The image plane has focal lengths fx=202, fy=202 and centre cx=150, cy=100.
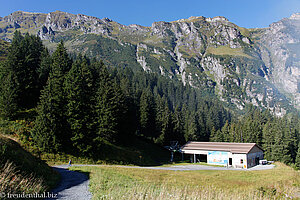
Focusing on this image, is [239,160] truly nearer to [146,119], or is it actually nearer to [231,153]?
[231,153]

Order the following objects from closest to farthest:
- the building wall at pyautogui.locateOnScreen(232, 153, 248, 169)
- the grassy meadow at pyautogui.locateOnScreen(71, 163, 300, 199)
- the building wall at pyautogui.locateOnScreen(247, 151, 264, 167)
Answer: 1. the grassy meadow at pyautogui.locateOnScreen(71, 163, 300, 199)
2. the building wall at pyautogui.locateOnScreen(232, 153, 248, 169)
3. the building wall at pyautogui.locateOnScreen(247, 151, 264, 167)

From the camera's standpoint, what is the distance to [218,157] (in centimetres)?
5825

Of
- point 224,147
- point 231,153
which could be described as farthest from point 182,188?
point 224,147

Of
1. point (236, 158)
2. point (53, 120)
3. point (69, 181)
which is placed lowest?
point (236, 158)

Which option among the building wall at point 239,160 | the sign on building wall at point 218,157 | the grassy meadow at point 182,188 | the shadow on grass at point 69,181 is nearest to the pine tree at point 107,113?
the shadow on grass at point 69,181

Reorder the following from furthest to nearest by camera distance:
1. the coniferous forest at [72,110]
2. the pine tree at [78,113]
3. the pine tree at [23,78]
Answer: the pine tree at [23,78] → the pine tree at [78,113] → the coniferous forest at [72,110]

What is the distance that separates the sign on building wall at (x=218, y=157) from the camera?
187 ft

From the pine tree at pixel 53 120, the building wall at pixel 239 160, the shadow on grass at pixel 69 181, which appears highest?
the pine tree at pixel 53 120

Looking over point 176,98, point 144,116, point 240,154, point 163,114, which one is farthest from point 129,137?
point 176,98

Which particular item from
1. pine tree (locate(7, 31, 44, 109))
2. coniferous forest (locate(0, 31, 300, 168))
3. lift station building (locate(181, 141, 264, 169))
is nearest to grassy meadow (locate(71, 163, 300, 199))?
coniferous forest (locate(0, 31, 300, 168))

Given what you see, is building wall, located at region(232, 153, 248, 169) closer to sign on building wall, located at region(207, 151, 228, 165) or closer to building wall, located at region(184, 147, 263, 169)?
building wall, located at region(184, 147, 263, 169)

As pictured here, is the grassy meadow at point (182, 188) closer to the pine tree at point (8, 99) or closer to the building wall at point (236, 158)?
the pine tree at point (8, 99)

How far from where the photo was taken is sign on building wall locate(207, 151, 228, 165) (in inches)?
2250

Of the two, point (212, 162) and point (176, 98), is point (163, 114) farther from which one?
point (176, 98)
